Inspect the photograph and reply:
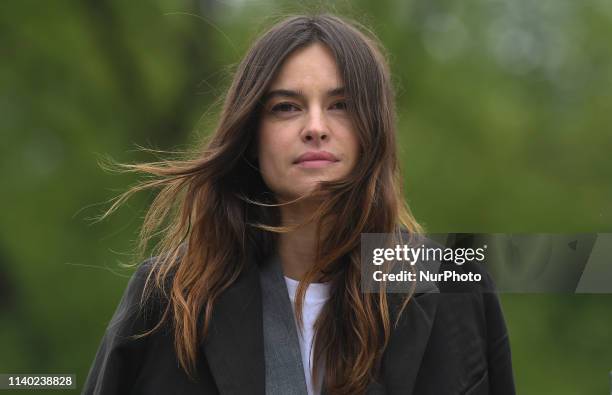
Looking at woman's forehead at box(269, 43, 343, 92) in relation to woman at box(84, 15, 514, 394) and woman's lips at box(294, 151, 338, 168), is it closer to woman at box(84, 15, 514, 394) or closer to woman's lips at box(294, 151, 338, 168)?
woman at box(84, 15, 514, 394)

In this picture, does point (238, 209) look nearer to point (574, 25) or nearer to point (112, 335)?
Answer: point (112, 335)

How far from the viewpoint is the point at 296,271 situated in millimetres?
2055

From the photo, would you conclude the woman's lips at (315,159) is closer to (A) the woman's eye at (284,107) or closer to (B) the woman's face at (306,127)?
(B) the woman's face at (306,127)

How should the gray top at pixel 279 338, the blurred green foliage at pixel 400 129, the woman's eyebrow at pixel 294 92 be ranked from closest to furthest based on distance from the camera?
the gray top at pixel 279 338, the woman's eyebrow at pixel 294 92, the blurred green foliage at pixel 400 129

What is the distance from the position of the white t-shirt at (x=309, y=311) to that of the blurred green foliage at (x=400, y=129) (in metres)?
3.59

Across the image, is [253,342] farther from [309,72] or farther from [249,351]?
[309,72]

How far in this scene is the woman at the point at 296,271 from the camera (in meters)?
1.92

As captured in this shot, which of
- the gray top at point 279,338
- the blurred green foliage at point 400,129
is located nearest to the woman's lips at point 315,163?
the gray top at point 279,338

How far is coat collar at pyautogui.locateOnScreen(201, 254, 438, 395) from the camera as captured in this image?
1.89 m

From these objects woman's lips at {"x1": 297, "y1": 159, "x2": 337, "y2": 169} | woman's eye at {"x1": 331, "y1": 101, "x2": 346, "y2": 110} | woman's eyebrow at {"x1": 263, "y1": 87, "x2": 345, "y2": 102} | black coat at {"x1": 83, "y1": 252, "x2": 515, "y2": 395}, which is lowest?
black coat at {"x1": 83, "y1": 252, "x2": 515, "y2": 395}

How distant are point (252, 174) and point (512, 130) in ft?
13.7

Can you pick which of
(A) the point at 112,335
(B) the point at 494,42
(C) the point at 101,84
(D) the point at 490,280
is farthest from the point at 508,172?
(A) the point at 112,335

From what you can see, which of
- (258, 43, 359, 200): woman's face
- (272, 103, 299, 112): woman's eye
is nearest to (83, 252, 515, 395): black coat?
(258, 43, 359, 200): woman's face

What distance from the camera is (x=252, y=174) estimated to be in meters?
2.18
